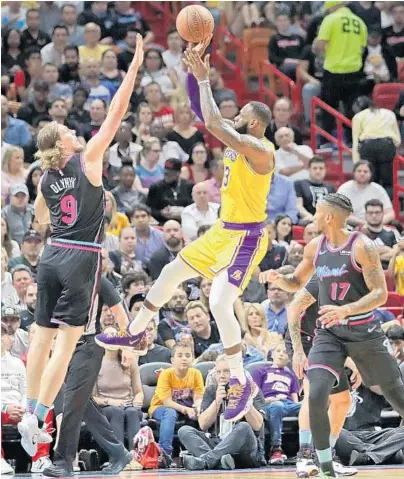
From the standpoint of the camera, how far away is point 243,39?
72.9 ft

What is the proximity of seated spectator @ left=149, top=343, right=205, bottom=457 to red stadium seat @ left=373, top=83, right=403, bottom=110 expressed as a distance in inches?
313

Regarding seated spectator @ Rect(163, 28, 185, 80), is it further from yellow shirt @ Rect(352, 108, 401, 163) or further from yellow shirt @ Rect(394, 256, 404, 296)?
yellow shirt @ Rect(394, 256, 404, 296)

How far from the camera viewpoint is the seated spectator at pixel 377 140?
19.1 metres

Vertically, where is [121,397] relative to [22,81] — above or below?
below

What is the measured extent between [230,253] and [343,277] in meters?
1.04

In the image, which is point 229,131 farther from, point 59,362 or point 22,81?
point 22,81

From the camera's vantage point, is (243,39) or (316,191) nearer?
(316,191)

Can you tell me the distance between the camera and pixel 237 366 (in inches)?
450


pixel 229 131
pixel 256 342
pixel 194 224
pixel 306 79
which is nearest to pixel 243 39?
pixel 306 79

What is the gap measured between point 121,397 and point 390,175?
6978mm

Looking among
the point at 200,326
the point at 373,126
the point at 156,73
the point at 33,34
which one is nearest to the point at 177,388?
the point at 200,326

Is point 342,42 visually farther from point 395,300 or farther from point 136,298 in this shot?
point 136,298

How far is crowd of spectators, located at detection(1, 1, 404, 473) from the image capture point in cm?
1373

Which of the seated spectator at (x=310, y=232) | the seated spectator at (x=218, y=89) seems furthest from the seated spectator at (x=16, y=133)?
the seated spectator at (x=310, y=232)
